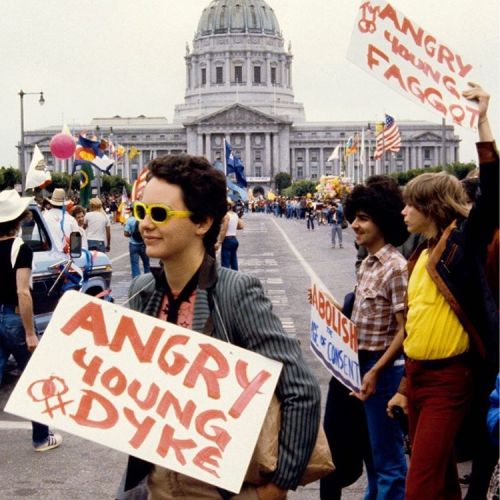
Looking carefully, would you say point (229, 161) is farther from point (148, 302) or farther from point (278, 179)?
point (278, 179)

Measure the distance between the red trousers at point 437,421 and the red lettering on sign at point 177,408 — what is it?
Answer: 1.48 m

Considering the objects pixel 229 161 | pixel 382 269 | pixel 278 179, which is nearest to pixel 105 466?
pixel 382 269

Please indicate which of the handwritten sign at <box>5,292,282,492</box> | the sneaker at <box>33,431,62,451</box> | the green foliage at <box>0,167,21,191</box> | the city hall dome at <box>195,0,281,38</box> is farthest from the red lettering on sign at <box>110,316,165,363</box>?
the city hall dome at <box>195,0,281,38</box>

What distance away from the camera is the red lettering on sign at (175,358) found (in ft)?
9.71

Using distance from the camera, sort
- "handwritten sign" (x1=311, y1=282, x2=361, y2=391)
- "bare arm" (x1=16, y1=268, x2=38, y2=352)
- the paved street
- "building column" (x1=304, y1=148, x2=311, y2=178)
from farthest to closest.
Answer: "building column" (x1=304, y1=148, x2=311, y2=178) < "bare arm" (x1=16, y1=268, x2=38, y2=352) < the paved street < "handwritten sign" (x1=311, y1=282, x2=361, y2=391)

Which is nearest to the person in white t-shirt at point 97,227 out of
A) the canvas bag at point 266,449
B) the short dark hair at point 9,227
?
the short dark hair at point 9,227

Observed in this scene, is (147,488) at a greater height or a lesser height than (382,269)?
lesser

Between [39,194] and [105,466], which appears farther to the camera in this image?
[39,194]

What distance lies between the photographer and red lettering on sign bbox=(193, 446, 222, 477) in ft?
9.27

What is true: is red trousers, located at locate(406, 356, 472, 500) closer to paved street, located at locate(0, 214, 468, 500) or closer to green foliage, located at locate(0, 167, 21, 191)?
paved street, located at locate(0, 214, 468, 500)

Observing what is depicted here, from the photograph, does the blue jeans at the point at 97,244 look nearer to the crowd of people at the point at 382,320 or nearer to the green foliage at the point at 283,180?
the crowd of people at the point at 382,320

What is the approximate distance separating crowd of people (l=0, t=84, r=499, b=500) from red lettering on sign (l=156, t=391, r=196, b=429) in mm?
219

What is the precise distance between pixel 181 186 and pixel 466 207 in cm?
161

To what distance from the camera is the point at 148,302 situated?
3264mm
